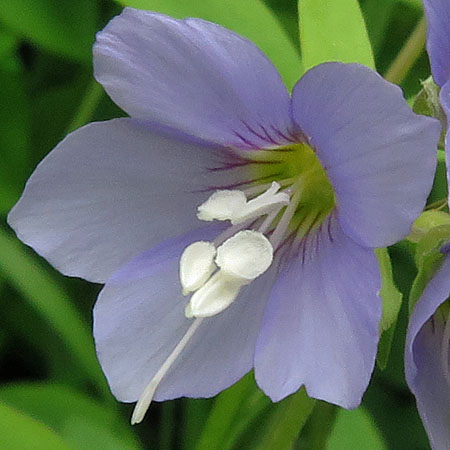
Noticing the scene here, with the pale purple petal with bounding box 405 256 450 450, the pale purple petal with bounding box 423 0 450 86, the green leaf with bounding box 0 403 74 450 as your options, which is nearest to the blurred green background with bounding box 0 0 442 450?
the green leaf with bounding box 0 403 74 450

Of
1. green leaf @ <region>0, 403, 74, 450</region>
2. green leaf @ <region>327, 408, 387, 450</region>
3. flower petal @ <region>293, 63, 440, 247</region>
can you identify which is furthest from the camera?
green leaf @ <region>327, 408, 387, 450</region>

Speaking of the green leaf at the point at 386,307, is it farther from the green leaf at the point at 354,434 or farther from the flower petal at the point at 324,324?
the green leaf at the point at 354,434

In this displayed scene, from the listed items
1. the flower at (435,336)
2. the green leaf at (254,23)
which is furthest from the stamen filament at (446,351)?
the green leaf at (254,23)

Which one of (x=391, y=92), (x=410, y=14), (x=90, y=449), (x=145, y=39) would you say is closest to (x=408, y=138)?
(x=391, y=92)

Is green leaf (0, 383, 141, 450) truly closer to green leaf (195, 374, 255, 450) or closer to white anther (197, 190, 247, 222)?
green leaf (195, 374, 255, 450)

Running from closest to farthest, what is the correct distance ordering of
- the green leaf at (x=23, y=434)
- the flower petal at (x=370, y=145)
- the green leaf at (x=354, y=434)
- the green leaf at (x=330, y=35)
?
1. the flower petal at (x=370, y=145)
2. the green leaf at (x=330, y=35)
3. the green leaf at (x=23, y=434)
4. the green leaf at (x=354, y=434)
